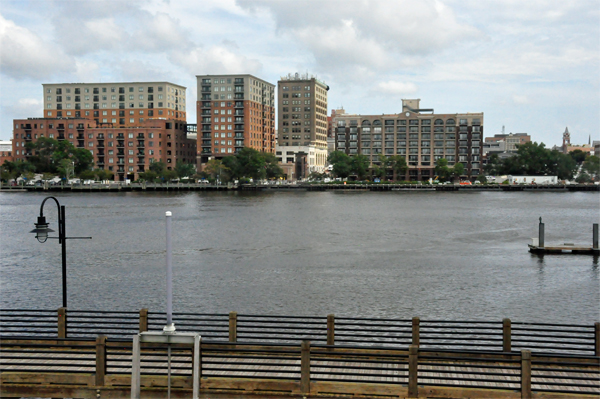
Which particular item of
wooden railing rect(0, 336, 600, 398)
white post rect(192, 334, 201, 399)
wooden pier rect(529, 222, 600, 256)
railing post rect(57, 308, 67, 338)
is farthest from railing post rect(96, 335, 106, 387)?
wooden pier rect(529, 222, 600, 256)

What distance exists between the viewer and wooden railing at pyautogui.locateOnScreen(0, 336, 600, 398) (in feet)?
52.2

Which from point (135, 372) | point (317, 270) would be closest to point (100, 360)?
point (135, 372)

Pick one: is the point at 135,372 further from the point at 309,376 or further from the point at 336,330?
the point at 336,330

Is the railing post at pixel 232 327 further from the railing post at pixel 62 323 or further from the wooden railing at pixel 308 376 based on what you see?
the railing post at pixel 62 323

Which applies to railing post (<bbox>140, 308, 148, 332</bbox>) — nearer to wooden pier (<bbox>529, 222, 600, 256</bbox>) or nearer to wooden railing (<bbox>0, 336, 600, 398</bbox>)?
wooden railing (<bbox>0, 336, 600, 398</bbox>)

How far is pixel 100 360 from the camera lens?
16375 mm

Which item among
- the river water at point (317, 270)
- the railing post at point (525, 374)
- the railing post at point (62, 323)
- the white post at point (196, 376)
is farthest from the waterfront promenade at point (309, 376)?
the river water at point (317, 270)

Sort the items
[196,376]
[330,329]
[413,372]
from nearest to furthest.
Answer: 1. [196,376]
2. [413,372]
3. [330,329]

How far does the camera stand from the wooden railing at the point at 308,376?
15.9 meters

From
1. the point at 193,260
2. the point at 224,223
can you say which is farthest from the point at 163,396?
the point at 224,223

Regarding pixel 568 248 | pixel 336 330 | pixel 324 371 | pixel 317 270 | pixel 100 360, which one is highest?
pixel 100 360

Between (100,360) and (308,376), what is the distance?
5.53m

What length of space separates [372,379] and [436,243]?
54714 mm

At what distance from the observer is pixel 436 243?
231 ft
